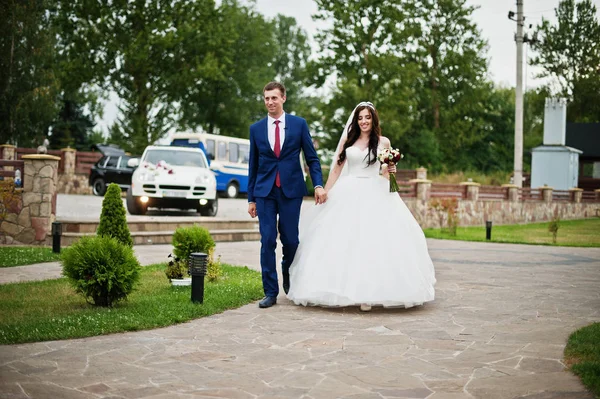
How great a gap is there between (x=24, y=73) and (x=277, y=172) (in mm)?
38112

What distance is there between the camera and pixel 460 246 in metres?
18.4

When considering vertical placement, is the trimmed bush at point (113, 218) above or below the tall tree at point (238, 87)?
below

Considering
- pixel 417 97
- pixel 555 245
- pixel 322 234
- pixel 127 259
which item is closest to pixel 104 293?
pixel 127 259

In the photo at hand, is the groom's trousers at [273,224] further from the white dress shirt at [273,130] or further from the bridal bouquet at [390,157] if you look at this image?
the bridal bouquet at [390,157]

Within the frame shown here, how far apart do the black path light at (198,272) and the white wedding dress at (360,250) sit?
39.7 inches

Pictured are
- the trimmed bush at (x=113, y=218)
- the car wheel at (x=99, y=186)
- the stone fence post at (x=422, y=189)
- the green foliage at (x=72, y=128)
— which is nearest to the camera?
the trimmed bush at (x=113, y=218)

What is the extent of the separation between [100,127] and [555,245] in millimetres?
51771

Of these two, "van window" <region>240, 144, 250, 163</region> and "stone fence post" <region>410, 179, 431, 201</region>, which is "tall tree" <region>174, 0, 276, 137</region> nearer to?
"van window" <region>240, 144, 250, 163</region>

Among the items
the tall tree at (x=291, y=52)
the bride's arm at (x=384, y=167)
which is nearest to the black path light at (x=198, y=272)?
the bride's arm at (x=384, y=167)

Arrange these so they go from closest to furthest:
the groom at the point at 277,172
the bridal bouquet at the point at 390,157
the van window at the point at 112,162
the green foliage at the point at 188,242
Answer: the groom at the point at 277,172, the bridal bouquet at the point at 390,157, the green foliage at the point at 188,242, the van window at the point at 112,162

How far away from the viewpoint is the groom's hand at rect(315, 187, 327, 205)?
26.1 feet

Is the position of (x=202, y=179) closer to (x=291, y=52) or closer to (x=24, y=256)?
(x=24, y=256)

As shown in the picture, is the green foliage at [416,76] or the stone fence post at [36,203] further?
the green foliage at [416,76]

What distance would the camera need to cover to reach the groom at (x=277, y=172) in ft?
25.6
